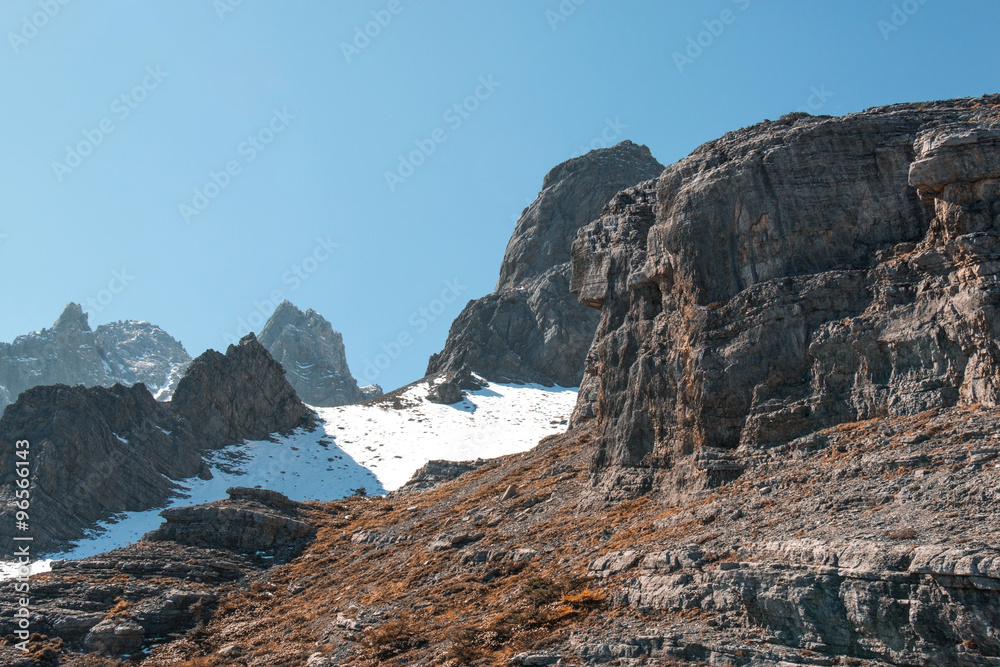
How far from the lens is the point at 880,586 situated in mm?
14414

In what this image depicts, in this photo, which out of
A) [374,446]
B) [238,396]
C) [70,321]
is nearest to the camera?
[374,446]

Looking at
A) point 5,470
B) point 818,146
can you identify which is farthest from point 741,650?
point 5,470

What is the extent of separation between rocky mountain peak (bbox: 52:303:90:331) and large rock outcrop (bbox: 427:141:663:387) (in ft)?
387

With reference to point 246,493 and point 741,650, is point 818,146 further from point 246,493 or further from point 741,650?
point 246,493

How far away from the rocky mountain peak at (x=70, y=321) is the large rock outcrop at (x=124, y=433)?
402 feet

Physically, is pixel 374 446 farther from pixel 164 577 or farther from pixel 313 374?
pixel 313 374

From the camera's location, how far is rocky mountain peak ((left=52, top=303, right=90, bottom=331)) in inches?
7653

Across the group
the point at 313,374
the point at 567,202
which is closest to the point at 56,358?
the point at 313,374

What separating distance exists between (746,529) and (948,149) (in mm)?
13340

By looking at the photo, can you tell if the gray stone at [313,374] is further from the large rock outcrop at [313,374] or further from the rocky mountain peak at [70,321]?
the rocky mountain peak at [70,321]

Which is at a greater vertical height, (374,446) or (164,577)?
(374,446)

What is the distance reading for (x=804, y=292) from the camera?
25.8 metres

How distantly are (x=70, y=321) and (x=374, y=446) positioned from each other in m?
143

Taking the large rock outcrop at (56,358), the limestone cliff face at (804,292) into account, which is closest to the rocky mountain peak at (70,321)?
the large rock outcrop at (56,358)
